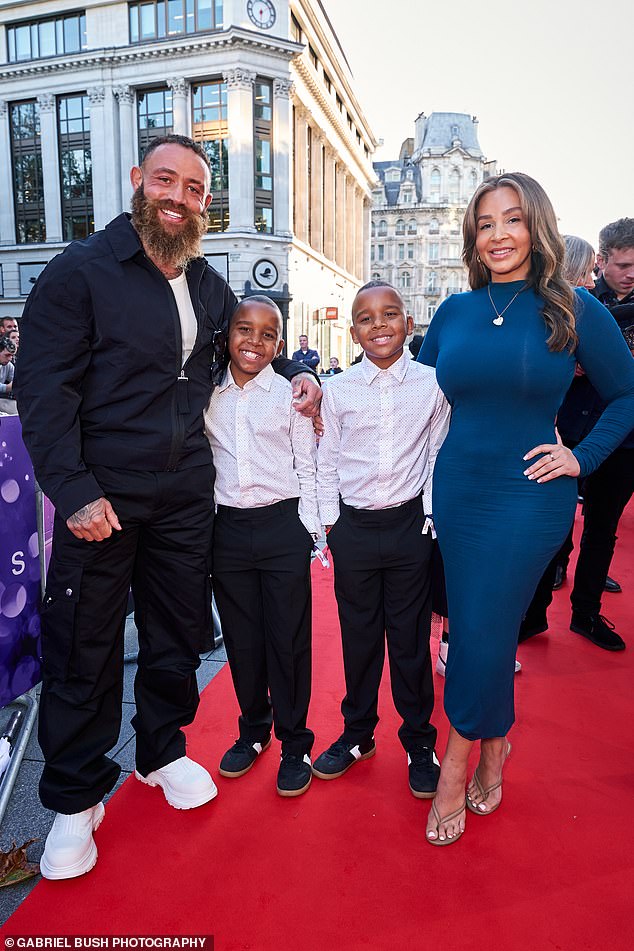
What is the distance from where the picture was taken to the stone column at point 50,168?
31.4m

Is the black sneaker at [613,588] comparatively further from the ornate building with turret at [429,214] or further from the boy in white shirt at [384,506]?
the ornate building with turret at [429,214]

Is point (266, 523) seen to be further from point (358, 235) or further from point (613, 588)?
point (358, 235)

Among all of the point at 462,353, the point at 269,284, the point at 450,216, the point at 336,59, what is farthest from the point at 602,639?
the point at 450,216

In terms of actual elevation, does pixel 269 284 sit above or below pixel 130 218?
above

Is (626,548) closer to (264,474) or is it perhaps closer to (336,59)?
(264,474)

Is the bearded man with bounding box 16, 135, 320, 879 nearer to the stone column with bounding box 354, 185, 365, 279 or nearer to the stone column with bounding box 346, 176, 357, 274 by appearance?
the stone column with bounding box 346, 176, 357, 274

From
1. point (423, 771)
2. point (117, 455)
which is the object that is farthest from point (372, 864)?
point (117, 455)

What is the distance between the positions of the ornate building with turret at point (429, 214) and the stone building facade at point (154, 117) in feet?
110


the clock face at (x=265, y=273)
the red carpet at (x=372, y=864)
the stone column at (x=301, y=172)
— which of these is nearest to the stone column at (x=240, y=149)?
the clock face at (x=265, y=273)

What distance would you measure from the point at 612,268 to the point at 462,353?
7.30ft

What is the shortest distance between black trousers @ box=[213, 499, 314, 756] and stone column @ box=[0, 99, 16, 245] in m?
36.4

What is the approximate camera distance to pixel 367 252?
56.0m

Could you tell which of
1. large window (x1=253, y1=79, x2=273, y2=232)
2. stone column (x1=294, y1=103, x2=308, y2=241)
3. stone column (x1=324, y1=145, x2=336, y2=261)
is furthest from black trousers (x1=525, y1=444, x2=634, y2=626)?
stone column (x1=324, y1=145, x2=336, y2=261)

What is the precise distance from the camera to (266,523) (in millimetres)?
2473
